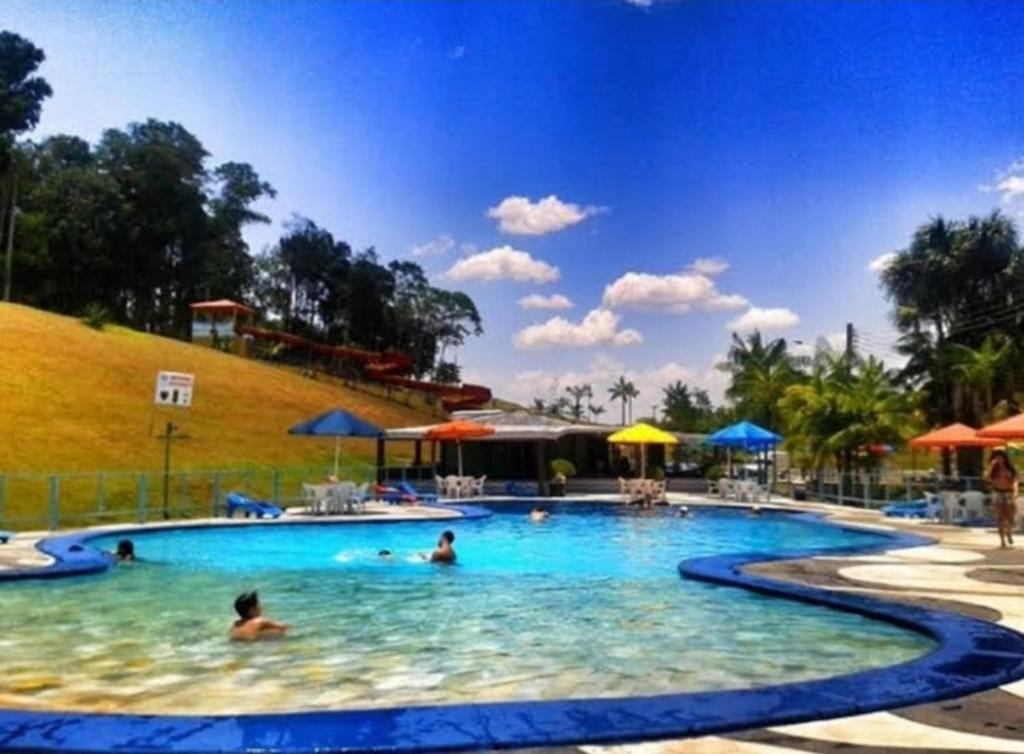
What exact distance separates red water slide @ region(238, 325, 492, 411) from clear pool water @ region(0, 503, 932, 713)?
47894 millimetres

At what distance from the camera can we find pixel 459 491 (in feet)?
94.8

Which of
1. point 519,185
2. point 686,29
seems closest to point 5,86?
point 519,185

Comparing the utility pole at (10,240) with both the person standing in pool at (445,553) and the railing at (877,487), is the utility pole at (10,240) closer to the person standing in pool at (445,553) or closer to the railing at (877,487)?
the railing at (877,487)

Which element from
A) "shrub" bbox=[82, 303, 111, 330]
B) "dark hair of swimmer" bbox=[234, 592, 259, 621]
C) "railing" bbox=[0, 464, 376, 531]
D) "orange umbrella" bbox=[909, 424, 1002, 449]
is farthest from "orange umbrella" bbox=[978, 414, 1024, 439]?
"shrub" bbox=[82, 303, 111, 330]

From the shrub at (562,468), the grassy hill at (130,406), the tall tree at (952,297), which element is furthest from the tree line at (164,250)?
the tall tree at (952,297)

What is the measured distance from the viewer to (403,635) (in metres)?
9.00

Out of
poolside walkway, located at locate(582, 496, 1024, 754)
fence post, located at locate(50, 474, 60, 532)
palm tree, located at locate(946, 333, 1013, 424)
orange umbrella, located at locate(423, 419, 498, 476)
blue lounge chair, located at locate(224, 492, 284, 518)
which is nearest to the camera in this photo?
poolside walkway, located at locate(582, 496, 1024, 754)

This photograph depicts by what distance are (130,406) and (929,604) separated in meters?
34.0

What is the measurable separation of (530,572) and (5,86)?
49.2m

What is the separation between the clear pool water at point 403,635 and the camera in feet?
22.3

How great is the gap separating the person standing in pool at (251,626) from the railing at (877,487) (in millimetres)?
18228

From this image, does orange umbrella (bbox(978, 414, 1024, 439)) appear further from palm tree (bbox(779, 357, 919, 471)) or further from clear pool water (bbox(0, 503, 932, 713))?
palm tree (bbox(779, 357, 919, 471))

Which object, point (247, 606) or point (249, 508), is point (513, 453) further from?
point (247, 606)

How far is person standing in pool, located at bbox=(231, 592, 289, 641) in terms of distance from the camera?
8.57 metres
